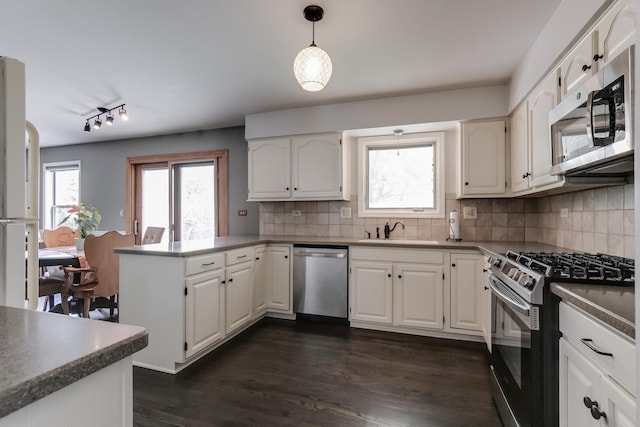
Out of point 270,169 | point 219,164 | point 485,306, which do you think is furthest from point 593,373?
point 219,164

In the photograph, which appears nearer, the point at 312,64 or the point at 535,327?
the point at 535,327

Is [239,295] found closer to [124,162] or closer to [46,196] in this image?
[124,162]

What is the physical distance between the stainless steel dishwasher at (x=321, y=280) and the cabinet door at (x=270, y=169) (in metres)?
0.79

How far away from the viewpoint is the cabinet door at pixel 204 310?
227 centimetres

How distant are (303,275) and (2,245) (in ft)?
8.10

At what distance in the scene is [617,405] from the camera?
2.84 feet

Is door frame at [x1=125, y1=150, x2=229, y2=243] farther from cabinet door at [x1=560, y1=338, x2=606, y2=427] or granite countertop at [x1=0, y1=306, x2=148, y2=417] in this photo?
cabinet door at [x1=560, y1=338, x2=606, y2=427]

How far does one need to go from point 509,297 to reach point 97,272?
3549 mm

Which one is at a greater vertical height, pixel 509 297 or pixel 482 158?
pixel 482 158

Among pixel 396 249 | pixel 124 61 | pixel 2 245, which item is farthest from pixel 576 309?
pixel 124 61

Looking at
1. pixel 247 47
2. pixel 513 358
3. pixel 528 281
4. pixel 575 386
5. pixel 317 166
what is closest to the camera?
pixel 575 386

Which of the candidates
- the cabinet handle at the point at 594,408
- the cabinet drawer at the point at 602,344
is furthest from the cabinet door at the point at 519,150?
the cabinet handle at the point at 594,408

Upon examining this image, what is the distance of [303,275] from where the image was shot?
10.7ft

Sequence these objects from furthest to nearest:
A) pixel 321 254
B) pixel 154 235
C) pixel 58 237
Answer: pixel 58 237
pixel 154 235
pixel 321 254
